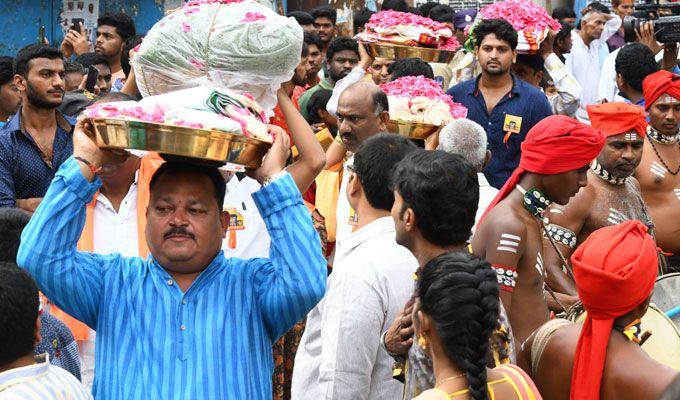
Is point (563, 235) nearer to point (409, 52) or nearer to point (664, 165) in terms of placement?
point (664, 165)

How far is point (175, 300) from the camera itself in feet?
12.5

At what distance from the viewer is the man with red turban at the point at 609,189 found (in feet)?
22.1

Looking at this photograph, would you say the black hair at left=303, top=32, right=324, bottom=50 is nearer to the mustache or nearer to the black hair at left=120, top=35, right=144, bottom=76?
the black hair at left=120, top=35, right=144, bottom=76

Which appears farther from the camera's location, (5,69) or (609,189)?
(5,69)

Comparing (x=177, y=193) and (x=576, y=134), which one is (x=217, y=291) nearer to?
(x=177, y=193)

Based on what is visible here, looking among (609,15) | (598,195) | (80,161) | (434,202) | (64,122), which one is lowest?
(609,15)

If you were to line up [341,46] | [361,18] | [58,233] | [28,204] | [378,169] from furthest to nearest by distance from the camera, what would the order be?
[361,18]
[341,46]
[28,204]
[378,169]
[58,233]

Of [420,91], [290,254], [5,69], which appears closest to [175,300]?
[290,254]

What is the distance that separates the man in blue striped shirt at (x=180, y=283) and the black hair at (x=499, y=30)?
532cm

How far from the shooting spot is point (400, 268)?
172 inches

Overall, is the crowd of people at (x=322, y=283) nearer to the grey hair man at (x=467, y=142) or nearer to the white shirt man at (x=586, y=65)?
the grey hair man at (x=467, y=142)

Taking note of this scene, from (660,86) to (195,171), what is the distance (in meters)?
5.55

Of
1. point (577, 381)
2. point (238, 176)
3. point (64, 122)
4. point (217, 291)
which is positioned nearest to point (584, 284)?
point (577, 381)

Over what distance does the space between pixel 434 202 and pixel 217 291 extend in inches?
33.6
